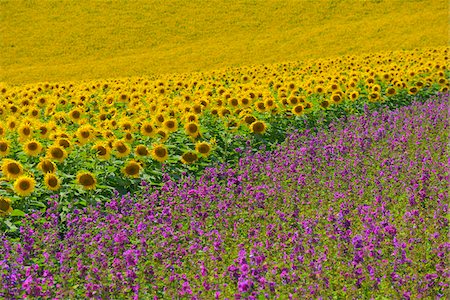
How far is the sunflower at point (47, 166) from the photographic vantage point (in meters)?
6.88

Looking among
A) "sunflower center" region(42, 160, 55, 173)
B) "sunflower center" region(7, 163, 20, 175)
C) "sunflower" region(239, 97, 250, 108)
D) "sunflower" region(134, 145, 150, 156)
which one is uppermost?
"sunflower center" region(7, 163, 20, 175)

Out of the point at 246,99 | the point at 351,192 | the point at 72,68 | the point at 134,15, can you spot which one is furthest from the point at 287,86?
the point at 134,15

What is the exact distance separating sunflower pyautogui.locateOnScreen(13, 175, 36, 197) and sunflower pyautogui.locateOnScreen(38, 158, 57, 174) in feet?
1.55

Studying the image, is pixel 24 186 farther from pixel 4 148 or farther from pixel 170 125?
pixel 170 125

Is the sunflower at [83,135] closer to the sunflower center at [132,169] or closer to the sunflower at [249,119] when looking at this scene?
the sunflower center at [132,169]

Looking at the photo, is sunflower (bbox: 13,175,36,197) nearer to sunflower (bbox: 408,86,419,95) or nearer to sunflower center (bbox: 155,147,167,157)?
sunflower center (bbox: 155,147,167,157)

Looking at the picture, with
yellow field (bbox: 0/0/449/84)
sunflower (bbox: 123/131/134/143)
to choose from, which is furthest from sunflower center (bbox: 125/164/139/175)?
yellow field (bbox: 0/0/449/84)

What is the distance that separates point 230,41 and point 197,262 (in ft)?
85.8

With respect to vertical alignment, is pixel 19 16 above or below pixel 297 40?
above

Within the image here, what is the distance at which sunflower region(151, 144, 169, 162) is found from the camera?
305 inches

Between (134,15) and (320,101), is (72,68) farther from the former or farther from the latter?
(320,101)

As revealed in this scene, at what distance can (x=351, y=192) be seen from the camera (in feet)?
19.8

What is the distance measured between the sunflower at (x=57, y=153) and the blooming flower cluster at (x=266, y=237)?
0.81 metres

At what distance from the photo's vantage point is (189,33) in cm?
3212
